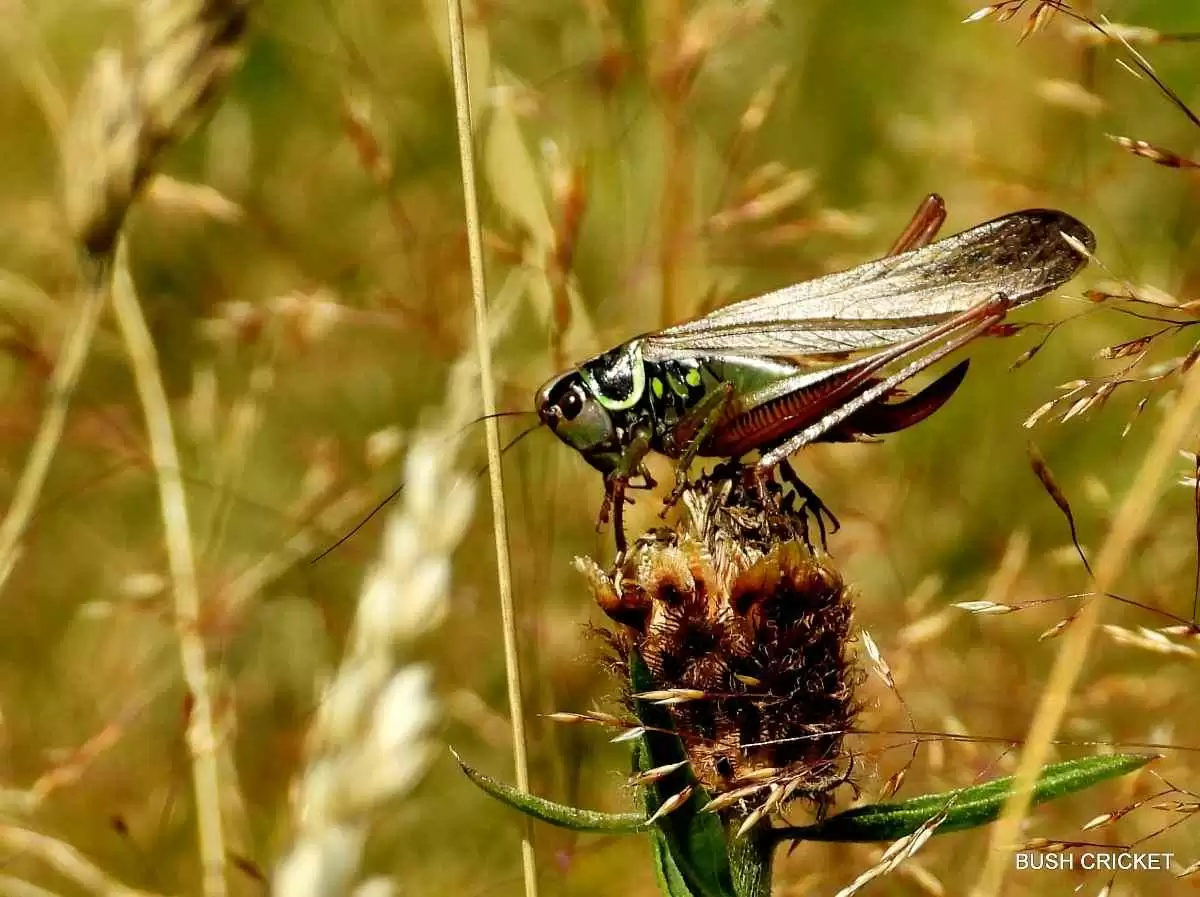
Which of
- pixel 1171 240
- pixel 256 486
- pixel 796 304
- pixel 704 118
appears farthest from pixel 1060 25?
pixel 256 486

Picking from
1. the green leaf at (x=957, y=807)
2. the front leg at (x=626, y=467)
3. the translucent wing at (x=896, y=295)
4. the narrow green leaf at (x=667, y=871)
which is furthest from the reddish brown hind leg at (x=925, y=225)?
the narrow green leaf at (x=667, y=871)

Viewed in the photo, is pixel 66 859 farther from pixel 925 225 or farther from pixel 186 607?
pixel 925 225

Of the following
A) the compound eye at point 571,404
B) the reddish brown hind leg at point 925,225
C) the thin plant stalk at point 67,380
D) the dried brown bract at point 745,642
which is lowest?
the dried brown bract at point 745,642

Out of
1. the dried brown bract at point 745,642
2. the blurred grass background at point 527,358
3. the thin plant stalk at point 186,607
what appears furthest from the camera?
the blurred grass background at point 527,358

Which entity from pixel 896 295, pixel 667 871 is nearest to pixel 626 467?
pixel 896 295

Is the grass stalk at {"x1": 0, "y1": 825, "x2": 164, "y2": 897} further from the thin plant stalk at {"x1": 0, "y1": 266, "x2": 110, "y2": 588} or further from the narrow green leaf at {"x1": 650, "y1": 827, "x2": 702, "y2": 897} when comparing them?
the narrow green leaf at {"x1": 650, "y1": 827, "x2": 702, "y2": 897}

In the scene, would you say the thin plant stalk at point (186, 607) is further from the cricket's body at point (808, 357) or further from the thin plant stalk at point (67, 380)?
the cricket's body at point (808, 357)

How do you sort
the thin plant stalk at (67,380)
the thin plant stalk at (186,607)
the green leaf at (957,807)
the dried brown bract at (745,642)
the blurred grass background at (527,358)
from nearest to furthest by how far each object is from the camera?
the green leaf at (957,807)
the dried brown bract at (745,642)
the thin plant stalk at (67,380)
the thin plant stalk at (186,607)
the blurred grass background at (527,358)
